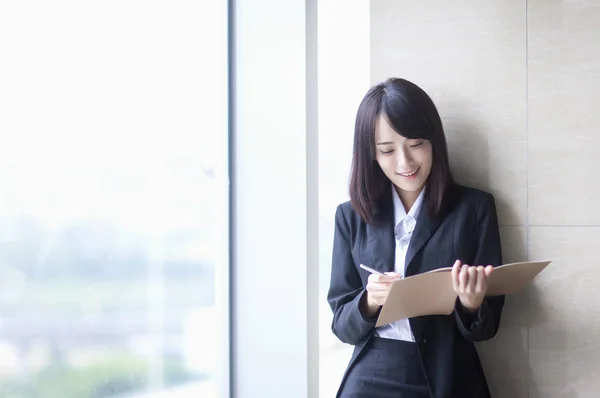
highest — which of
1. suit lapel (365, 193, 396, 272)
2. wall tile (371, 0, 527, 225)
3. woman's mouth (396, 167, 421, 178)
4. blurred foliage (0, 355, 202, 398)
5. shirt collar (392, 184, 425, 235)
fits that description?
wall tile (371, 0, 527, 225)

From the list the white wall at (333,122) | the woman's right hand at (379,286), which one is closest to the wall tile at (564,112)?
the woman's right hand at (379,286)

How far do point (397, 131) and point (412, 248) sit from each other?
1.04 ft

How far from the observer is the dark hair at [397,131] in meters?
1.81

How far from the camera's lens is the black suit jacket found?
178cm

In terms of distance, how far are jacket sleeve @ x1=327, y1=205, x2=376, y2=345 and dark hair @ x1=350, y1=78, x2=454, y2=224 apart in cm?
10

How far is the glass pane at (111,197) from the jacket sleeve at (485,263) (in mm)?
962

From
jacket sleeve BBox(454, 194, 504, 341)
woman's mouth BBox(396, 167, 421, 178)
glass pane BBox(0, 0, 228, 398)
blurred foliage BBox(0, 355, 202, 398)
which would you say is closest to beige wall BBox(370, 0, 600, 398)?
jacket sleeve BBox(454, 194, 504, 341)

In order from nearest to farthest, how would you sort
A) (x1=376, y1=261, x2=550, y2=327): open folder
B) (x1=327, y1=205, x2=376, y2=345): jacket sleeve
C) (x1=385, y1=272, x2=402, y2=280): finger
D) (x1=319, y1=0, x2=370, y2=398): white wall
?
(x1=376, y1=261, x2=550, y2=327): open folder, (x1=385, y1=272, x2=402, y2=280): finger, (x1=327, y1=205, x2=376, y2=345): jacket sleeve, (x1=319, y1=0, x2=370, y2=398): white wall

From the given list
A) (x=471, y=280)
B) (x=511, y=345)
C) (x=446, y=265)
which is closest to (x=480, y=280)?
(x=471, y=280)

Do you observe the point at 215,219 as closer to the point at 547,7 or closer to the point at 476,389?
the point at 476,389

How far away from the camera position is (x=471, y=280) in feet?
5.32

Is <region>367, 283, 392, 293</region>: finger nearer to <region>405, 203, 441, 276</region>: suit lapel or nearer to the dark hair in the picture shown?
<region>405, 203, 441, 276</region>: suit lapel

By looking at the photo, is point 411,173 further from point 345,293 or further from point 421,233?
point 345,293

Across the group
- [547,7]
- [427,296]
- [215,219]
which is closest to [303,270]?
[215,219]
